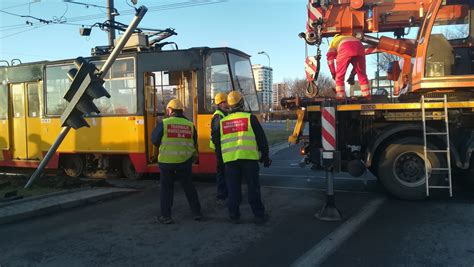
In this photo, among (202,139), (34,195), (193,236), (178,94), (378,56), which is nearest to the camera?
(193,236)

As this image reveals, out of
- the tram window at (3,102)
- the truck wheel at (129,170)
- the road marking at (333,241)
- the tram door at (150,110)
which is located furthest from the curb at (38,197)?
the road marking at (333,241)

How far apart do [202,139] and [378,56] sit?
15.7 feet

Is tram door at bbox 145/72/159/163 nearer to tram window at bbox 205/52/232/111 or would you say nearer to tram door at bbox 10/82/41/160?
tram window at bbox 205/52/232/111

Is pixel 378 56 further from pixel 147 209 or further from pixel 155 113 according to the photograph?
pixel 147 209

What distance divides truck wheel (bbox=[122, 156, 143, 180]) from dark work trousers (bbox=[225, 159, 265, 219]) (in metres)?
5.16

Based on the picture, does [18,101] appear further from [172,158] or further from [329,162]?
[329,162]

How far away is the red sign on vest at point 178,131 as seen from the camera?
6.80m

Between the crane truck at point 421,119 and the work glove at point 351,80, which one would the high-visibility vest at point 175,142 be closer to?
the crane truck at point 421,119

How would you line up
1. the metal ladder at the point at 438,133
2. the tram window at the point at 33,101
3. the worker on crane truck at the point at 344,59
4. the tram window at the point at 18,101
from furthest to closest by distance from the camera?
the tram window at the point at 18,101 → the tram window at the point at 33,101 → the worker on crane truck at the point at 344,59 → the metal ladder at the point at 438,133

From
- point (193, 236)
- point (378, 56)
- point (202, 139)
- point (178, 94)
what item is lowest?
point (193, 236)

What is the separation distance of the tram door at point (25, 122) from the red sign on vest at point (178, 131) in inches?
260

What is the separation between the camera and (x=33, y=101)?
39.9 feet

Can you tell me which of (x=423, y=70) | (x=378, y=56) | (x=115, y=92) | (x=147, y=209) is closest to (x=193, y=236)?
(x=147, y=209)

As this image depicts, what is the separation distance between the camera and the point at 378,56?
10805 mm
